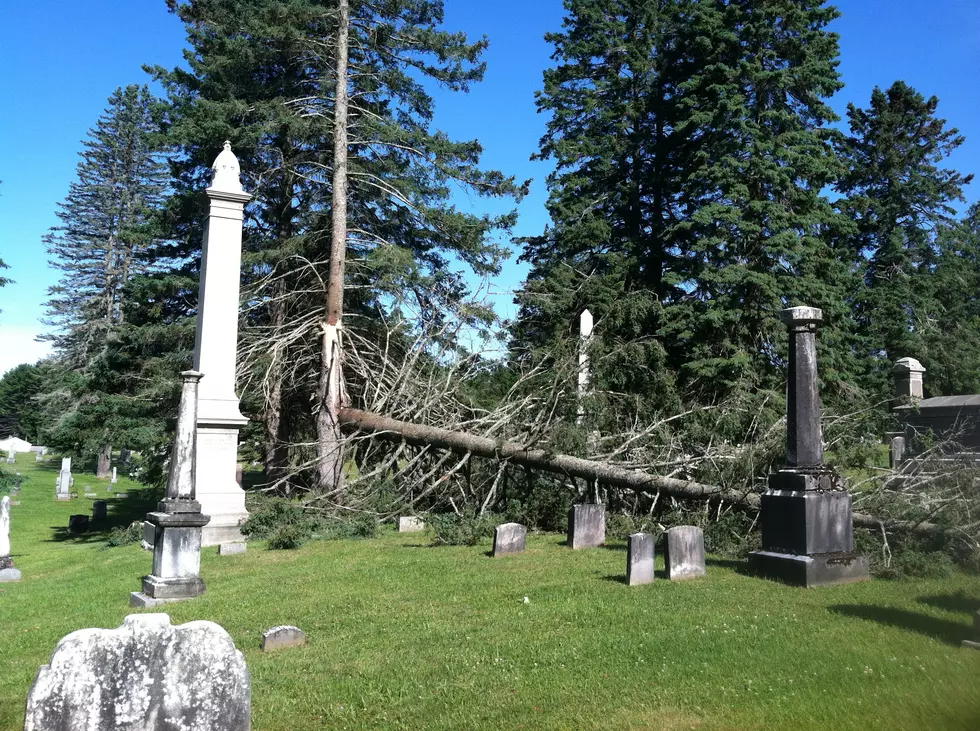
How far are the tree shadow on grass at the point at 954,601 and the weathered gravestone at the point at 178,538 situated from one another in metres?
7.73

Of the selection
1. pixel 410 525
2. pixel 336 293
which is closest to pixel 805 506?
pixel 410 525

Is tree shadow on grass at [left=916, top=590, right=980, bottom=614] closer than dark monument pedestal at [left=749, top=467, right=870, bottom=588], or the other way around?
tree shadow on grass at [left=916, top=590, right=980, bottom=614]

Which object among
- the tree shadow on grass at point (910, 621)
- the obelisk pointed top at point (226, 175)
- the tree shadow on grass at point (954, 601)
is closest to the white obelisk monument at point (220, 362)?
the obelisk pointed top at point (226, 175)

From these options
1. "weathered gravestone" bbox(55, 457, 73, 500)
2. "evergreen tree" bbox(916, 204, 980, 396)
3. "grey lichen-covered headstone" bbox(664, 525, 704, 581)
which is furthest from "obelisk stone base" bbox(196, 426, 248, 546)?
"evergreen tree" bbox(916, 204, 980, 396)

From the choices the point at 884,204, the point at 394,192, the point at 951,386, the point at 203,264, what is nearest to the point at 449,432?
the point at 203,264

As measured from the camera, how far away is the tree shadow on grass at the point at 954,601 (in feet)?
22.1

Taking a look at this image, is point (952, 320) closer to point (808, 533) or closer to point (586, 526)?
point (586, 526)

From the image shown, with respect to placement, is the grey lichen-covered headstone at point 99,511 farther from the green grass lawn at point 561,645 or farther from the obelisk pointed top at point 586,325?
the obelisk pointed top at point 586,325

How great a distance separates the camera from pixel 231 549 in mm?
11656

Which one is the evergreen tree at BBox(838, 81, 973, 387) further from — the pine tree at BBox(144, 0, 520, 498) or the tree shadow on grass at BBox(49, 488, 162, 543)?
the tree shadow on grass at BBox(49, 488, 162, 543)

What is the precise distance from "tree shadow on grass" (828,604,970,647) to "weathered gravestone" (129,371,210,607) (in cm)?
692

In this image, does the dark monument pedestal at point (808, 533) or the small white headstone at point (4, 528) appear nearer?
the dark monument pedestal at point (808, 533)

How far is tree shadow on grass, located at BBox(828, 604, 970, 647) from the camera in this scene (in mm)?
5852

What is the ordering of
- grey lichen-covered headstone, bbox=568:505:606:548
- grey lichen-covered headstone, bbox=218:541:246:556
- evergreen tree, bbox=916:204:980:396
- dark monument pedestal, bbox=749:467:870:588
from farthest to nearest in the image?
1. evergreen tree, bbox=916:204:980:396
2. grey lichen-covered headstone, bbox=218:541:246:556
3. grey lichen-covered headstone, bbox=568:505:606:548
4. dark monument pedestal, bbox=749:467:870:588
